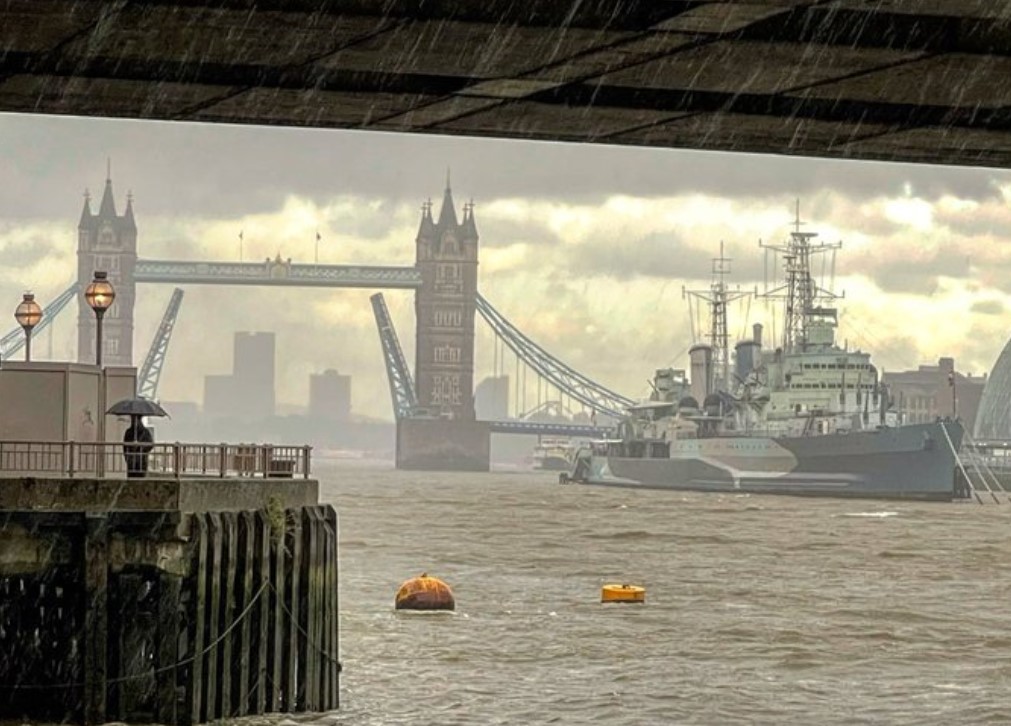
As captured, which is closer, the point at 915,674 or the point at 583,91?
the point at 583,91

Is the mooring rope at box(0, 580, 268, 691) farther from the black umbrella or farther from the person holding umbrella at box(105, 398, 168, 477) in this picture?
the black umbrella

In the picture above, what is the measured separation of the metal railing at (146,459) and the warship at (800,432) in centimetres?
12189

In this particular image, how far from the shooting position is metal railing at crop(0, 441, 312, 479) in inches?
993

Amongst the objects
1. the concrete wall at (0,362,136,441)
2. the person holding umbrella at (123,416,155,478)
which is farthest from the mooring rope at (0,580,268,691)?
the concrete wall at (0,362,136,441)

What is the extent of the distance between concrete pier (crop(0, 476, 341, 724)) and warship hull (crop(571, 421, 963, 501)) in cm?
12578

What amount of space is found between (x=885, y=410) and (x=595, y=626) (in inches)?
4248

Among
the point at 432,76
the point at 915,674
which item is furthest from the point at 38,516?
the point at 915,674

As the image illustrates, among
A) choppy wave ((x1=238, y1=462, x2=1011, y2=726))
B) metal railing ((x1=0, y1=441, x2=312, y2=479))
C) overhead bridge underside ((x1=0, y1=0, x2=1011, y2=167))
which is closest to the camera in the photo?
overhead bridge underside ((x1=0, y1=0, x2=1011, y2=167))

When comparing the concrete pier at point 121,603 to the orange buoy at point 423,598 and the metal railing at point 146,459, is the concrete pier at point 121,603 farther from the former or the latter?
→ the orange buoy at point 423,598

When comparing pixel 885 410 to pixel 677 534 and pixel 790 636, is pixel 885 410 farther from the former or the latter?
pixel 790 636

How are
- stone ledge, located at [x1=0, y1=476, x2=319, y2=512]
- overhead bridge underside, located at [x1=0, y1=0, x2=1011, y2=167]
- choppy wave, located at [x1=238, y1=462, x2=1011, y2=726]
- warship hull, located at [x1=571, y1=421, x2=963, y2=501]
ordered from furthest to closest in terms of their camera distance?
warship hull, located at [x1=571, y1=421, x2=963, y2=501] → choppy wave, located at [x1=238, y1=462, x2=1011, y2=726] → stone ledge, located at [x1=0, y1=476, x2=319, y2=512] → overhead bridge underside, located at [x1=0, y1=0, x2=1011, y2=167]

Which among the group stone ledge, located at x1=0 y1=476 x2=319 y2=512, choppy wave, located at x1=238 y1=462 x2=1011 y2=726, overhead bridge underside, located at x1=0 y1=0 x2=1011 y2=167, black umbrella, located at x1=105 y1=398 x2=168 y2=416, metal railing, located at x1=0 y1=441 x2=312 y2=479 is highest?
overhead bridge underside, located at x1=0 y1=0 x2=1011 y2=167

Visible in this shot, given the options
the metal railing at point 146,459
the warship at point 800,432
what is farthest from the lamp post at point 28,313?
the warship at point 800,432

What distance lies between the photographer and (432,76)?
13508 millimetres
